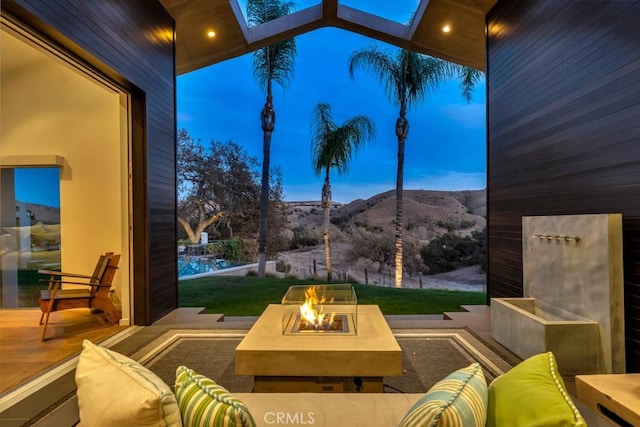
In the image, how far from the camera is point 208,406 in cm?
89

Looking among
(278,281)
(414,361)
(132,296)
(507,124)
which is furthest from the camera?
(278,281)

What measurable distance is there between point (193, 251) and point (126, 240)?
4362 millimetres

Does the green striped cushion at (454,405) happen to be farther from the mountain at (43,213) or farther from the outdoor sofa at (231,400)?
the mountain at (43,213)

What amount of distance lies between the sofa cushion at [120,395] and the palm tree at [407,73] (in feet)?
24.0

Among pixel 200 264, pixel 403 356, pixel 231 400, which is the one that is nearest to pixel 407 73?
pixel 403 356

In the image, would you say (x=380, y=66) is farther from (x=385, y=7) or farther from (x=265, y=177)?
(x=265, y=177)

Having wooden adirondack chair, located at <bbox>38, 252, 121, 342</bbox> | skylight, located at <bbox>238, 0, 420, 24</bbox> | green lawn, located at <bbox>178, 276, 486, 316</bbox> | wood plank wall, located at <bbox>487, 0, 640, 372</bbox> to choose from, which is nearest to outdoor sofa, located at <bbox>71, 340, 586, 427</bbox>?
wood plank wall, located at <bbox>487, 0, 640, 372</bbox>

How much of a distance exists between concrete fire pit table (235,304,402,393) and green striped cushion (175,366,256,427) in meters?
1.19

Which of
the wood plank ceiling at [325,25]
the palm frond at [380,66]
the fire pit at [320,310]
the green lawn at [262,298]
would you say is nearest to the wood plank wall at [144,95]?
the wood plank ceiling at [325,25]

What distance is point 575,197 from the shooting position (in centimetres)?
290

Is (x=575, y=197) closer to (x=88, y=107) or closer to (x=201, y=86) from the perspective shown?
(x=88, y=107)

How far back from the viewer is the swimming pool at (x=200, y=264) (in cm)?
775

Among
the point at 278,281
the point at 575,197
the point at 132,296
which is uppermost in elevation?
the point at 575,197

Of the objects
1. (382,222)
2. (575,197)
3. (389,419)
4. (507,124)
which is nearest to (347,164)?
(382,222)
